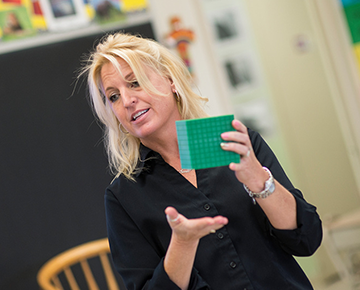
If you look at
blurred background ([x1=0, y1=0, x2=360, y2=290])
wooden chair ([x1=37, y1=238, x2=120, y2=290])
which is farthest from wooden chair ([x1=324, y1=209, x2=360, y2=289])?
wooden chair ([x1=37, y1=238, x2=120, y2=290])

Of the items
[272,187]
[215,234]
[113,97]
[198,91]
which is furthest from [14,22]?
[272,187]

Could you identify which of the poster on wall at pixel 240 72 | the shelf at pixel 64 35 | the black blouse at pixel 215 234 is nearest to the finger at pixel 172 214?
the black blouse at pixel 215 234

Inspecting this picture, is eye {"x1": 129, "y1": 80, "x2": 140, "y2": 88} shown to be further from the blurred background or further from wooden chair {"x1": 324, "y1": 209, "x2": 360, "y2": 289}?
wooden chair {"x1": 324, "y1": 209, "x2": 360, "y2": 289}

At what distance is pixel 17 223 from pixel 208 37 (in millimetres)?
1913

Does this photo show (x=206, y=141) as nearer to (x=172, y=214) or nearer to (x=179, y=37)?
(x=172, y=214)

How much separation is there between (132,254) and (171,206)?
A: 0.16 m

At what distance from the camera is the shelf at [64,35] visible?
8.79ft

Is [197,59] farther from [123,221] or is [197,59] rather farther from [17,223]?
[123,221]

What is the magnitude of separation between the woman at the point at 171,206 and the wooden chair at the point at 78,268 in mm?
1318

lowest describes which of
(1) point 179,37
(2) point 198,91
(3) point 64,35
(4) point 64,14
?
(2) point 198,91

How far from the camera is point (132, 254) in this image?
42.2 inches

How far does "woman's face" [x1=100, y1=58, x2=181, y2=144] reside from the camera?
1.07 m

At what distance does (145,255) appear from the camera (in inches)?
42.2

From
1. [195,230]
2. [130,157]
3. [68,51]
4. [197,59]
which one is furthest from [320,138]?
[195,230]
